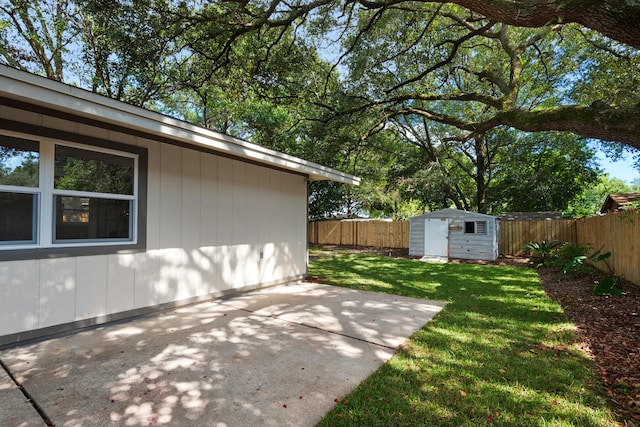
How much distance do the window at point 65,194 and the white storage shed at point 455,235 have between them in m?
10.9

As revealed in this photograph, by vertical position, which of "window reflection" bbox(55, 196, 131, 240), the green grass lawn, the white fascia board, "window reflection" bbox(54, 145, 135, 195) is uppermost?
the white fascia board

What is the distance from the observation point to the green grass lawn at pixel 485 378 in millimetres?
2020

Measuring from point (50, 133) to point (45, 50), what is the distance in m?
9.53

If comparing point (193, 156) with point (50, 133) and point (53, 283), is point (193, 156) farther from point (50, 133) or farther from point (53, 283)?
point (53, 283)

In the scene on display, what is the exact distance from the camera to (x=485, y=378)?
8.32 ft

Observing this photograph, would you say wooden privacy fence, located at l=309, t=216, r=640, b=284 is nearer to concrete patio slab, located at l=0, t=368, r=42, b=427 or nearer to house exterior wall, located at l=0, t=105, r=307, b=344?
A: house exterior wall, located at l=0, t=105, r=307, b=344

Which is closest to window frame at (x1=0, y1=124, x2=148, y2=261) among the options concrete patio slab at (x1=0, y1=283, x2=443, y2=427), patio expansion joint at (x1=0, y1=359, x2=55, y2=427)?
concrete patio slab at (x1=0, y1=283, x2=443, y2=427)

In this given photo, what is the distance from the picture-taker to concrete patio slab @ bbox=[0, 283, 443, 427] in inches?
80.2

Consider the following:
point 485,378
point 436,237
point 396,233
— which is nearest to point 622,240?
point 485,378

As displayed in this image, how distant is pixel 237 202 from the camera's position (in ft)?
17.9

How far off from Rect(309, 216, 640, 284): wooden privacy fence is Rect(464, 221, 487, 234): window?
164cm

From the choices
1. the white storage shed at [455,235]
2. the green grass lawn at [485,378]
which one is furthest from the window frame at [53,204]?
the white storage shed at [455,235]

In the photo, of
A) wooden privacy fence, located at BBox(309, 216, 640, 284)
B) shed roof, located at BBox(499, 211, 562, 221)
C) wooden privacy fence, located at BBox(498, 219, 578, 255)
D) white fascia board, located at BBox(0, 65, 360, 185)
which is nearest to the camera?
white fascia board, located at BBox(0, 65, 360, 185)

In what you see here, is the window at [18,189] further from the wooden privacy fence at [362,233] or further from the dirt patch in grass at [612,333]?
the wooden privacy fence at [362,233]
